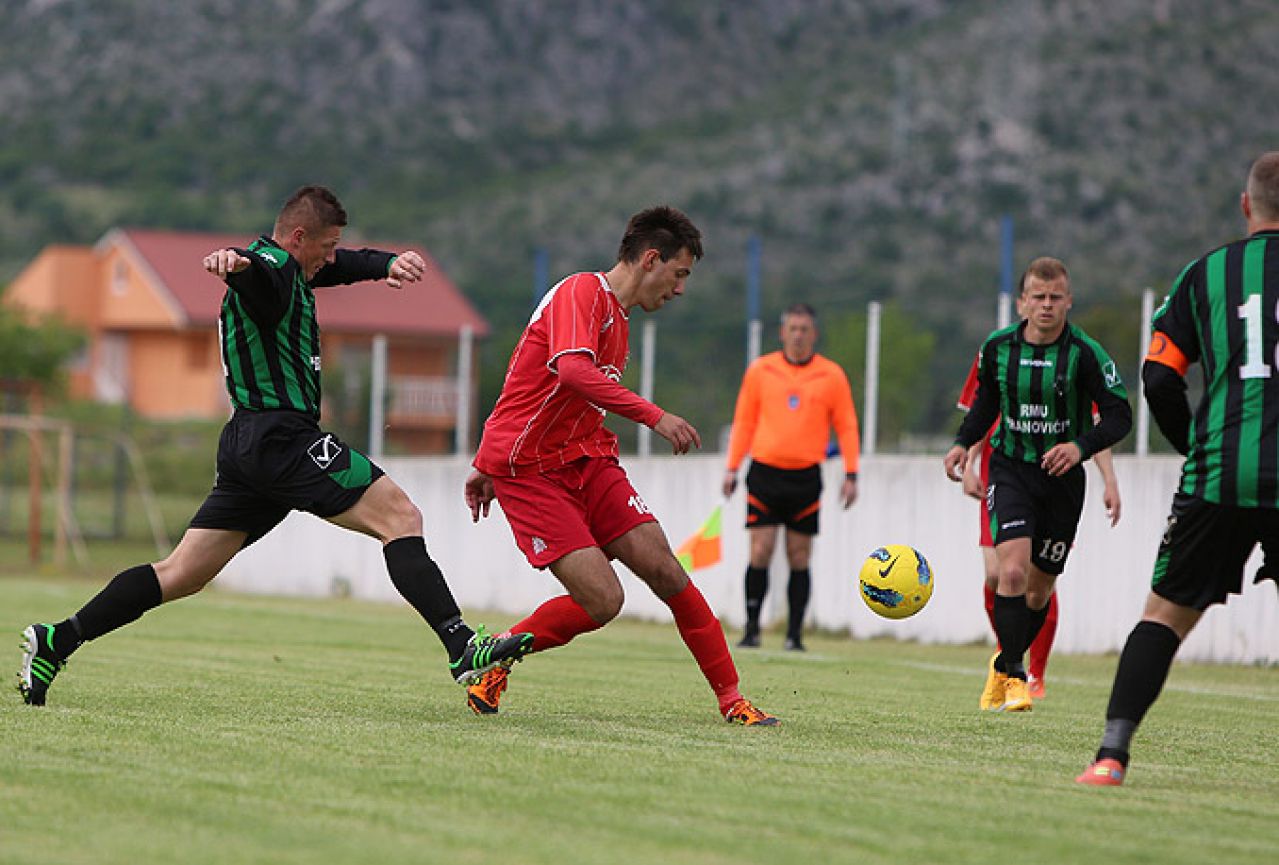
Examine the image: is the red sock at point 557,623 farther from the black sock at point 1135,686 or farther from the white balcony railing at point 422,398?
the white balcony railing at point 422,398

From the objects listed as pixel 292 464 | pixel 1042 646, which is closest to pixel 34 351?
pixel 1042 646

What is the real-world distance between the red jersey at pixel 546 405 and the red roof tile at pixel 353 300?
4967 centimetres

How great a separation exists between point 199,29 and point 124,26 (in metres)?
4.09

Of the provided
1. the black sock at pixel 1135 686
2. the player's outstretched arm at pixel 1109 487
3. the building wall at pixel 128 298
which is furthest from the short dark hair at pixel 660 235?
the building wall at pixel 128 298

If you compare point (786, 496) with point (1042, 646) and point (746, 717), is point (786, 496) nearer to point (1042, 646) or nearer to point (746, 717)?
point (1042, 646)

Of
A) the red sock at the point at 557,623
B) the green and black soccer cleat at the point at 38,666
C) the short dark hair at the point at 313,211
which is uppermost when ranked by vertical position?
the short dark hair at the point at 313,211

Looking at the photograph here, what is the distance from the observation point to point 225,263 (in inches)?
293

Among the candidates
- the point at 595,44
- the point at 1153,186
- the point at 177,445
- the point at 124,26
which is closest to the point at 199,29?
the point at 124,26

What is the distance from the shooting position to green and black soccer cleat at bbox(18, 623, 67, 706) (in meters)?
7.85

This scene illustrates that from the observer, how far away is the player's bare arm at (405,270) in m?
8.27

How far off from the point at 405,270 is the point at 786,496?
21.3ft

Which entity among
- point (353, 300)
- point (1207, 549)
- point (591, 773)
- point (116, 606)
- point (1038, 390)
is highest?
point (353, 300)

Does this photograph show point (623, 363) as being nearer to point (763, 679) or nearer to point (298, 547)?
point (763, 679)

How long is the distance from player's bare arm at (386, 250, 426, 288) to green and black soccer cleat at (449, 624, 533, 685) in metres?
1.54
